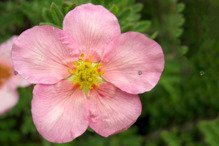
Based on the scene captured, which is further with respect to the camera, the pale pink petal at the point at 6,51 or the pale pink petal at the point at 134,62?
the pale pink petal at the point at 6,51

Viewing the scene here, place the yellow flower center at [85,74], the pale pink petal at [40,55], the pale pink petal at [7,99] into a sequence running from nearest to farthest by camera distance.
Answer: the pale pink petal at [40,55] < the yellow flower center at [85,74] < the pale pink petal at [7,99]

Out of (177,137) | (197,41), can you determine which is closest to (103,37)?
(197,41)

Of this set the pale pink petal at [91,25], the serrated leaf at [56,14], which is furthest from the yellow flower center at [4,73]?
the pale pink petal at [91,25]

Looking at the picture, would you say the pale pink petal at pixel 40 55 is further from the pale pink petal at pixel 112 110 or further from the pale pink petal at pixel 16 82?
the pale pink petal at pixel 16 82

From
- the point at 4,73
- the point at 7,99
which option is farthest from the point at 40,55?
the point at 4,73

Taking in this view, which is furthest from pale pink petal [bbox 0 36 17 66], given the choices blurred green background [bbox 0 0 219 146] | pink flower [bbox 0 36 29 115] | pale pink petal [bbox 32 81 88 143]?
pale pink petal [bbox 32 81 88 143]

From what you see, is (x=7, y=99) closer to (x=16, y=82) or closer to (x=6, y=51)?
(x=16, y=82)

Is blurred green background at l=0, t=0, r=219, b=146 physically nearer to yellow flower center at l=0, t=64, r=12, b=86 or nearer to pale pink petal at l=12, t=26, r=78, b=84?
yellow flower center at l=0, t=64, r=12, b=86

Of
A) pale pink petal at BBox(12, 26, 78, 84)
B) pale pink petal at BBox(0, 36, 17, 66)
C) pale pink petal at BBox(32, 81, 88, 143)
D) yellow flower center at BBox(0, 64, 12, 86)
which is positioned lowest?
yellow flower center at BBox(0, 64, 12, 86)
